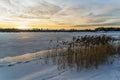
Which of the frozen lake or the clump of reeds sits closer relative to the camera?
the clump of reeds

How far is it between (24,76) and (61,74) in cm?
139

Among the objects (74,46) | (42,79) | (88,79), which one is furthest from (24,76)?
(74,46)

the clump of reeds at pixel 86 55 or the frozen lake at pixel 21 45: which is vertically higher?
the clump of reeds at pixel 86 55

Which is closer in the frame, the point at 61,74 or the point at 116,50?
the point at 61,74

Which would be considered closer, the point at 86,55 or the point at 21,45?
the point at 86,55

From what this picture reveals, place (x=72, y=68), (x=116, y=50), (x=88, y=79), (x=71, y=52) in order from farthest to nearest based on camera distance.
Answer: (x=116, y=50) → (x=71, y=52) → (x=72, y=68) → (x=88, y=79)

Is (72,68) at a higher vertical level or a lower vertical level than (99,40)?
lower

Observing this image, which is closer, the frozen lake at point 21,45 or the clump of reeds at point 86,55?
the clump of reeds at point 86,55

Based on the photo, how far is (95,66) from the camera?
898 cm

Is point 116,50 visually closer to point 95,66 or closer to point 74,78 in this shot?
point 95,66

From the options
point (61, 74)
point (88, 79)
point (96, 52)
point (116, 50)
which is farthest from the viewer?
point (116, 50)

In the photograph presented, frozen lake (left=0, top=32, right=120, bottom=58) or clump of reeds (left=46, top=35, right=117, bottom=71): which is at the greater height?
clump of reeds (left=46, top=35, right=117, bottom=71)

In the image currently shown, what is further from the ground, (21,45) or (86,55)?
(86,55)

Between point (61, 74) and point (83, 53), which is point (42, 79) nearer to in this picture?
point (61, 74)
